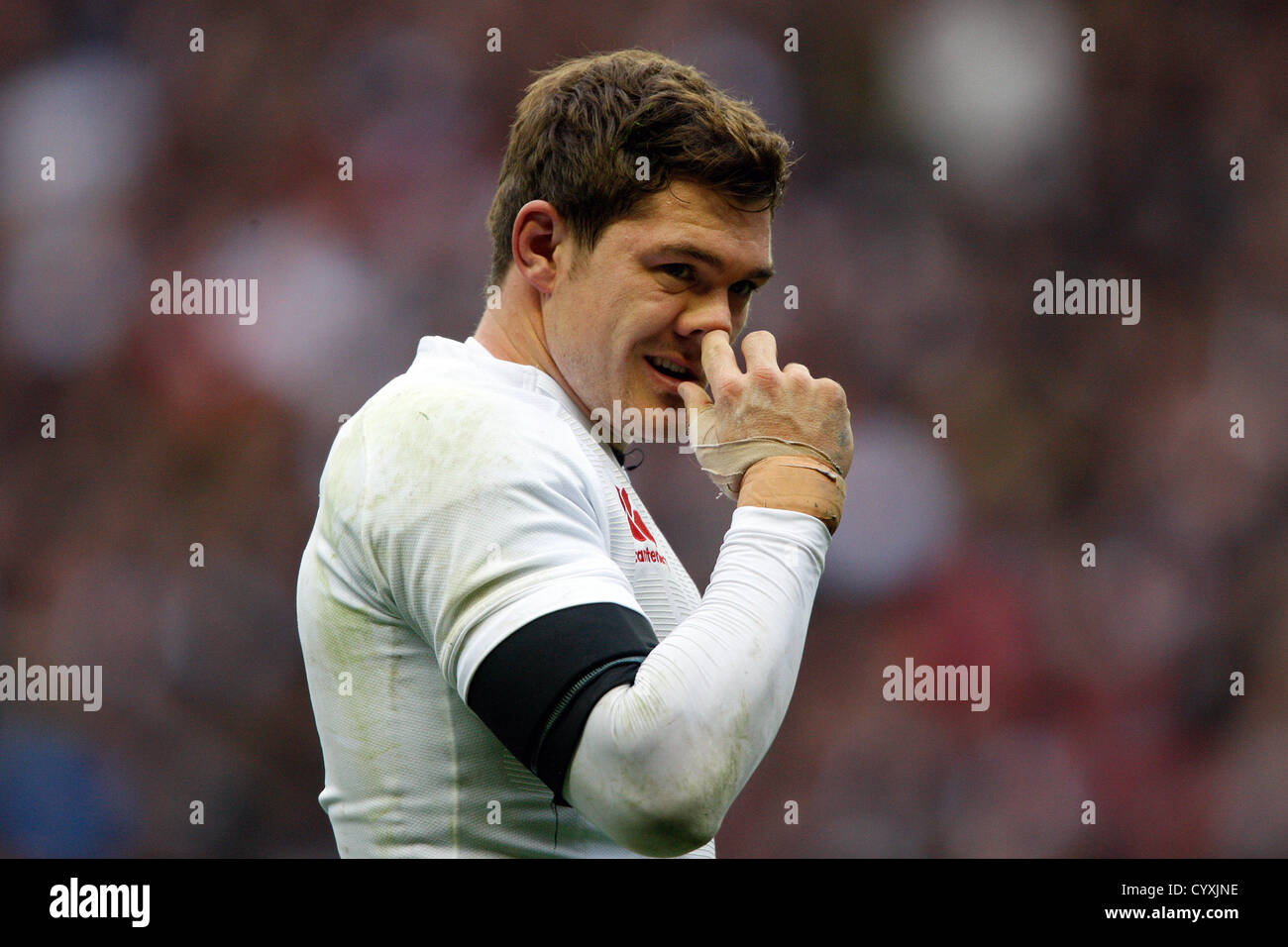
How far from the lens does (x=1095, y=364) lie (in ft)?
19.7

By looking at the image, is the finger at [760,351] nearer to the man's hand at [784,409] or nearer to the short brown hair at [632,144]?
the man's hand at [784,409]

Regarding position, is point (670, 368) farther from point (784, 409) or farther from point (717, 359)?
point (784, 409)

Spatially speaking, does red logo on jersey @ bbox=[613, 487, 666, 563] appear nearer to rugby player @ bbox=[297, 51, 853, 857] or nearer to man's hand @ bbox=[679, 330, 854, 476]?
rugby player @ bbox=[297, 51, 853, 857]

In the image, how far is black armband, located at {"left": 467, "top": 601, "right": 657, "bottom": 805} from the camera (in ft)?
4.48

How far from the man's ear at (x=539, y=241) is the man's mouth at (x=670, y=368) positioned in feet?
0.62

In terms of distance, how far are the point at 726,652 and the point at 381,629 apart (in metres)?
0.45

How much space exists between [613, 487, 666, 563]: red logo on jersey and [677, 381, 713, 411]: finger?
0.53 ft

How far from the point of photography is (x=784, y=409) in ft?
5.60

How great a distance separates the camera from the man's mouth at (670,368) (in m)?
1.94

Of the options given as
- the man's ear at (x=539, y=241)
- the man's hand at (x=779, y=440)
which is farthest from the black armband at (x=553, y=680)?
the man's ear at (x=539, y=241)

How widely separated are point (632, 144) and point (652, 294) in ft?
0.73

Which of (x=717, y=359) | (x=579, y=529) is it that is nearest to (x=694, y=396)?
(x=717, y=359)

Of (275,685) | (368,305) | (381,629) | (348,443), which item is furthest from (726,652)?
(368,305)
